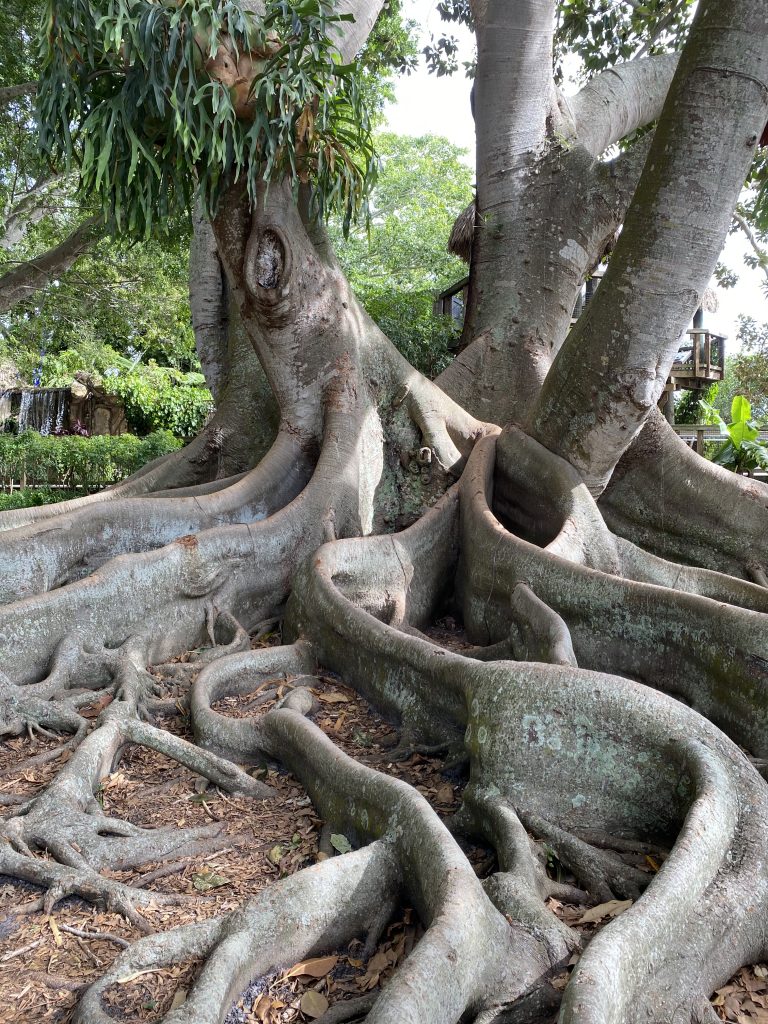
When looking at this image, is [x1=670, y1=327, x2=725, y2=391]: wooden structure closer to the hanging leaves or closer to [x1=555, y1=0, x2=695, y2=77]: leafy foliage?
[x1=555, y1=0, x2=695, y2=77]: leafy foliage

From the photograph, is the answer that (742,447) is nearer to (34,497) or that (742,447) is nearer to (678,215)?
(678,215)

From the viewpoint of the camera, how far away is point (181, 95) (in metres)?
4.67

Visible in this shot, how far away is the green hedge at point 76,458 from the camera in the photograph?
47.7ft

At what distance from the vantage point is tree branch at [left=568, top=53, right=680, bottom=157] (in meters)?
8.38

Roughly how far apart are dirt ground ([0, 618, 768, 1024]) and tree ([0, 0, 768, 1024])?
0.07m

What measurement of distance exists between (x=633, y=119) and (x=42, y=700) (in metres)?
8.49

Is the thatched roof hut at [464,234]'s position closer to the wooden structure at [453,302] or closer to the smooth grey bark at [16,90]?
the wooden structure at [453,302]

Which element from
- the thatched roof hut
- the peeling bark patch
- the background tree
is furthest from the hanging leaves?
the background tree

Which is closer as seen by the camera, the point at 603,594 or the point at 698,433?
the point at 603,594

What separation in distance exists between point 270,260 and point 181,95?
114cm

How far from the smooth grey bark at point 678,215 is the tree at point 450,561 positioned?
2cm

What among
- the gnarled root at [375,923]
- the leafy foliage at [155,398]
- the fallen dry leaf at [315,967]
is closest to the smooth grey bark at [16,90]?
the gnarled root at [375,923]

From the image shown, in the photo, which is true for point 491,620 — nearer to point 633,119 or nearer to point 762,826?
point 762,826

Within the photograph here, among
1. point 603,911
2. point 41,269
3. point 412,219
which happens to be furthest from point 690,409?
point 603,911
